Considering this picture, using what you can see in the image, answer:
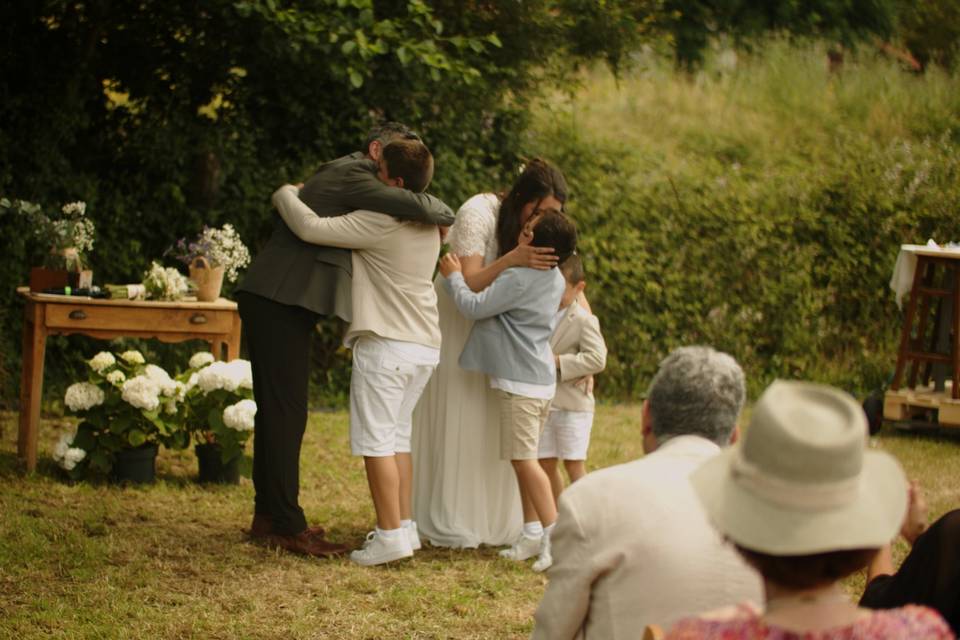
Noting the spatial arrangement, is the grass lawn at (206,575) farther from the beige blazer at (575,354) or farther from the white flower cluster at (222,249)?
the white flower cluster at (222,249)

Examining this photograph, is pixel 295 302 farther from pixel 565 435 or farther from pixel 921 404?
pixel 921 404

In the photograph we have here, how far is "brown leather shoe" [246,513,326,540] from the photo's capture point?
5.84 m

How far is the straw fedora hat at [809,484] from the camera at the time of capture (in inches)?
79.6

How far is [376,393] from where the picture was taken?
559cm

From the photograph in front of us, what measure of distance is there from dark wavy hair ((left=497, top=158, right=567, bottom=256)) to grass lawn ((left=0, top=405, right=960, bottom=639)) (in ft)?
4.93

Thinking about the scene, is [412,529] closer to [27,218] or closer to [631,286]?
[27,218]

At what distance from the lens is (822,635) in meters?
1.99

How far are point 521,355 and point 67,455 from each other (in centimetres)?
275

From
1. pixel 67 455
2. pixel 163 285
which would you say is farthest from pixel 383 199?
pixel 67 455

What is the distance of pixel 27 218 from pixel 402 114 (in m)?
2.92

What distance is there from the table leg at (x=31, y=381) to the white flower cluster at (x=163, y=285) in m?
0.61

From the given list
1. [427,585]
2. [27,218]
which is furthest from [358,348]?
[27,218]

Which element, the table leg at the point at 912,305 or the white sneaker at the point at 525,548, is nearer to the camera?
the white sneaker at the point at 525,548

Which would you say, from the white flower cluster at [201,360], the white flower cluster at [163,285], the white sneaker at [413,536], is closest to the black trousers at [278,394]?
the white sneaker at [413,536]
